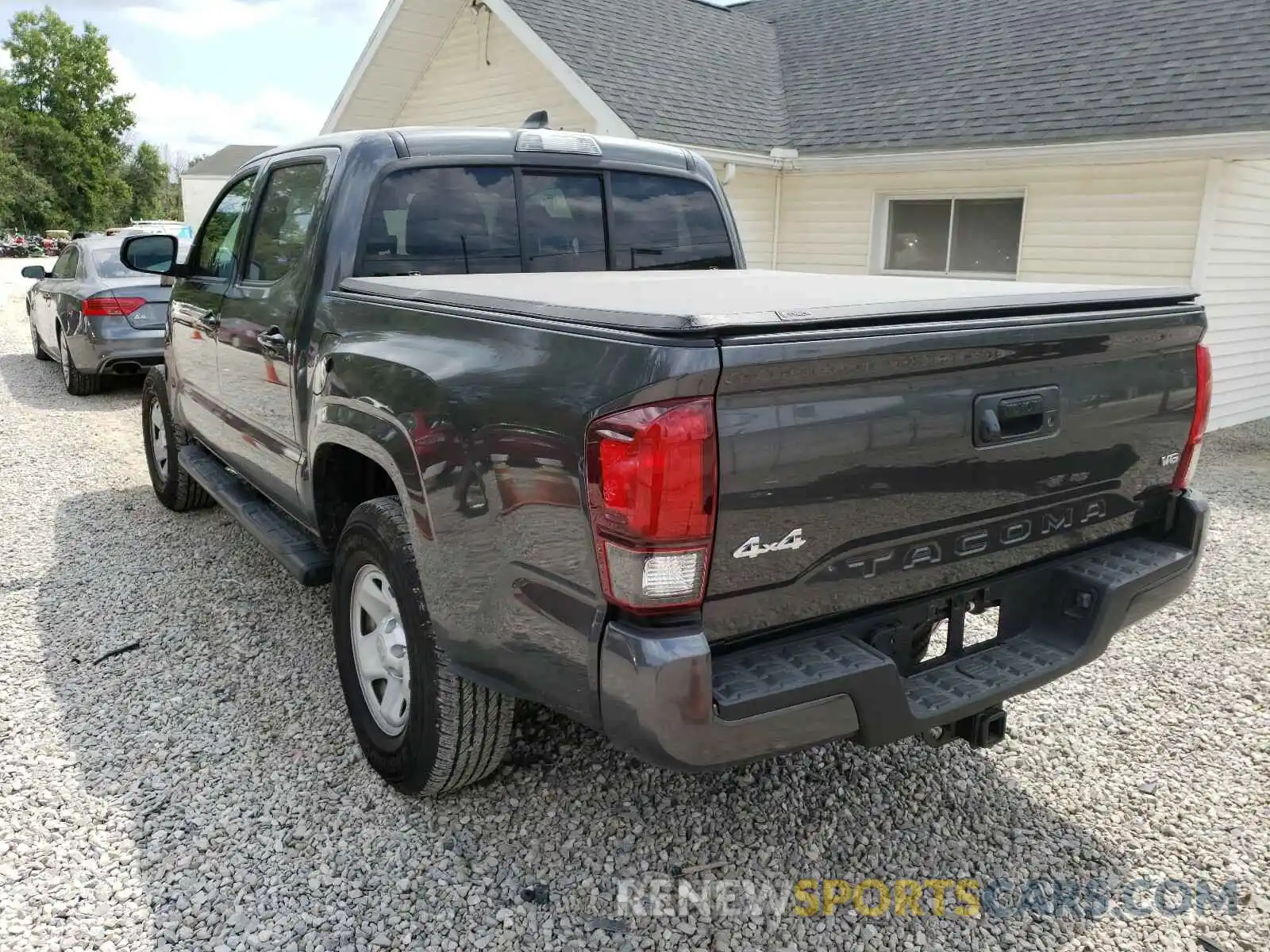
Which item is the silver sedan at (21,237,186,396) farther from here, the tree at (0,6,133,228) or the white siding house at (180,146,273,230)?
the tree at (0,6,133,228)

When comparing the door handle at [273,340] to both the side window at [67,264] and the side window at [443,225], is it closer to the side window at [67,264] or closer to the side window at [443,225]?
the side window at [443,225]

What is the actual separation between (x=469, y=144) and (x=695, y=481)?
7.75ft

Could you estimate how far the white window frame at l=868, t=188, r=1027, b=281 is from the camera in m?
10.3

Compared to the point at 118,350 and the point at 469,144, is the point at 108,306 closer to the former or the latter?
the point at 118,350

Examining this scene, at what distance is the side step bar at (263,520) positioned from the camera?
3.67 metres

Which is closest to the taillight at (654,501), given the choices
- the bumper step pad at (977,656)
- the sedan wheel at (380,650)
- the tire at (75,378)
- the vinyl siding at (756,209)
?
the bumper step pad at (977,656)

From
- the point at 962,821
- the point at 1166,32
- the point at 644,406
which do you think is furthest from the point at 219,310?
the point at 1166,32

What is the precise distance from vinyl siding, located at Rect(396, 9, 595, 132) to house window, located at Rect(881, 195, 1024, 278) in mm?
3823

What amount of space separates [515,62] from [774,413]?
35.2 feet

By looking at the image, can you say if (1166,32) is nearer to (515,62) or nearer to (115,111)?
(515,62)

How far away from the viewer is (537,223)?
4035mm

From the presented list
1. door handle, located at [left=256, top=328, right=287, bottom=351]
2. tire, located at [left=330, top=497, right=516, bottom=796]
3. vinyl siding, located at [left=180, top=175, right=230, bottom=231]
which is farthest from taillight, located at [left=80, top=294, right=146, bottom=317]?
vinyl siding, located at [left=180, top=175, right=230, bottom=231]

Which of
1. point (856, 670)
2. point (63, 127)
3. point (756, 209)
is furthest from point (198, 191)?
point (856, 670)

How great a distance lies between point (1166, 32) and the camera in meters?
10.3
